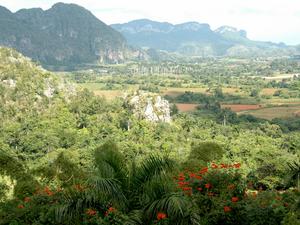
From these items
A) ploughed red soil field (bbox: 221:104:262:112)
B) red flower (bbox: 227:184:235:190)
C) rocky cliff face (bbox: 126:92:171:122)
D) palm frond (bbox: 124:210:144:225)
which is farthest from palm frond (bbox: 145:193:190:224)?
ploughed red soil field (bbox: 221:104:262:112)

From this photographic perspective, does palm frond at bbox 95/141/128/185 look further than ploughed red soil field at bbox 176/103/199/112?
No

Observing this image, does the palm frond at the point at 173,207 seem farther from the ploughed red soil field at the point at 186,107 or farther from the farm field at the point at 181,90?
the farm field at the point at 181,90

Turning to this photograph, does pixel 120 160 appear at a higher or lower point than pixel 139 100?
higher

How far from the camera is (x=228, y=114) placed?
89062mm

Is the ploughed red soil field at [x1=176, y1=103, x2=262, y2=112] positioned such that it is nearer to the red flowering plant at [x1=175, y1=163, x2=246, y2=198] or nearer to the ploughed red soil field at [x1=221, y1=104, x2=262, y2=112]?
the ploughed red soil field at [x1=221, y1=104, x2=262, y2=112]

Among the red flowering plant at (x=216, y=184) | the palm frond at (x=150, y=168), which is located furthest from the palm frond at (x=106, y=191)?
the red flowering plant at (x=216, y=184)

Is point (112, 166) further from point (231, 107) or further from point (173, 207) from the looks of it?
point (231, 107)

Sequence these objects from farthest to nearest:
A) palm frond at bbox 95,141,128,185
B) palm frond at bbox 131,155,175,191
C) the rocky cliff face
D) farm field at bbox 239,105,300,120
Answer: farm field at bbox 239,105,300,120
the rocky cliff face
palm frond at bbox 131,155,175,191
palm frond at bbox 95,141,128,185

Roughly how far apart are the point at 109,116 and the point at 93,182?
214 feet

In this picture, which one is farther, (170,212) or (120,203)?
(120,203)

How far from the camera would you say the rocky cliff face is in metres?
72.1

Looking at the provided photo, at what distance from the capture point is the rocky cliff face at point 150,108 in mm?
72125

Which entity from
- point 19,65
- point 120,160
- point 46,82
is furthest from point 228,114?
point 120,160

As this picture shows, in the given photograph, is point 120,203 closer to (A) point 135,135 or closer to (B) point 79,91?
(A) point 135,135
